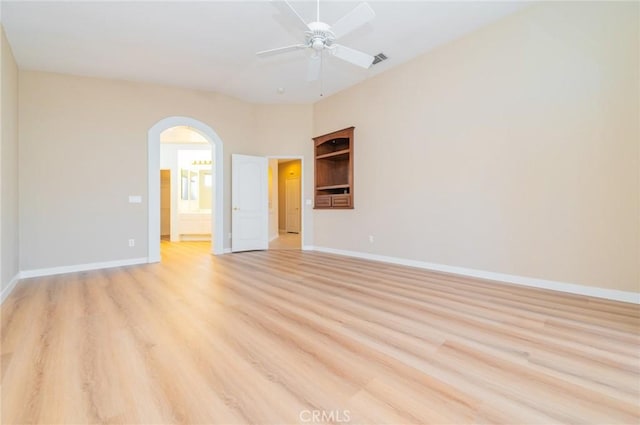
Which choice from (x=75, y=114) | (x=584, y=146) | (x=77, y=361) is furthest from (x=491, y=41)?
(x=75, y=114)

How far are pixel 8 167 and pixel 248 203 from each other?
3.71 metres

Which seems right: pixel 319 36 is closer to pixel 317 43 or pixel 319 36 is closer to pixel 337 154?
pixel 317 43

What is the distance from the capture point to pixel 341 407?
1427 millimetres

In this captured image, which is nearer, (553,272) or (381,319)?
(381,319)

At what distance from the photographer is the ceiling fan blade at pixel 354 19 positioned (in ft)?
8.23

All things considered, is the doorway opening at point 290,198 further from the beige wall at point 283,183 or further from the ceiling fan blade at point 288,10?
the ceiling fan blade at point 288,10

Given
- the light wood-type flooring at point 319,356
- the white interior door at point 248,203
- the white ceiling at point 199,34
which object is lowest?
the light wood-type flooring at point 319,356

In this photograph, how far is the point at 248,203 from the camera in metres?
6.60

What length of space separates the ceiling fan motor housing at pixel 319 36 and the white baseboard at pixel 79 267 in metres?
4.64

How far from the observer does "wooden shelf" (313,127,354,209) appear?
6188mm

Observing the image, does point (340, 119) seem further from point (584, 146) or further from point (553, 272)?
point (553, 272)

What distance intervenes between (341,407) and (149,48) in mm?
4918

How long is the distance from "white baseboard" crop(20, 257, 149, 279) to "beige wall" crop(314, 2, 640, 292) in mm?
4396

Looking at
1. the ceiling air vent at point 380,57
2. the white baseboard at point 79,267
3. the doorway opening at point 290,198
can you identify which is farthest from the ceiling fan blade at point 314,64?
the doorway opening at point 290,198
